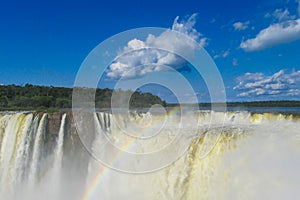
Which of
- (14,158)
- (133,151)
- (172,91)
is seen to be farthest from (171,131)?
(14,158)

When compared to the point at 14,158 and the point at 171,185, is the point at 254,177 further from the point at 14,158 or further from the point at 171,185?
the point at 14,158

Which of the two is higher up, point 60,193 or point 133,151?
point 133,151

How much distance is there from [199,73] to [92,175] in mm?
5439

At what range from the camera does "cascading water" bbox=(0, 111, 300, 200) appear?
6418mm

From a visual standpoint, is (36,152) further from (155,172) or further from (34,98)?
(34,98)

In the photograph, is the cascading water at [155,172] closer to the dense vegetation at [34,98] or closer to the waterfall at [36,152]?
the waterfall at [36,152]

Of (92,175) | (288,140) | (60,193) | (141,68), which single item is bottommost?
(60,193)

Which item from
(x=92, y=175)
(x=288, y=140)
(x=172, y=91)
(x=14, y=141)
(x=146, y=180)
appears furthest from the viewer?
(x=14, y=141)

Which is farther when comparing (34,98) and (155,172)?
(34,98)

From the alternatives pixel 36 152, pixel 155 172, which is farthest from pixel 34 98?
pixel 155 172

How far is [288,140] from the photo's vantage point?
6.76 meters

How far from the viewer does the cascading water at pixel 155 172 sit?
642 cm

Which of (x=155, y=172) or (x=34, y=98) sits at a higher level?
(x=34, y=98)

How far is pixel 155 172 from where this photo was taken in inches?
318
